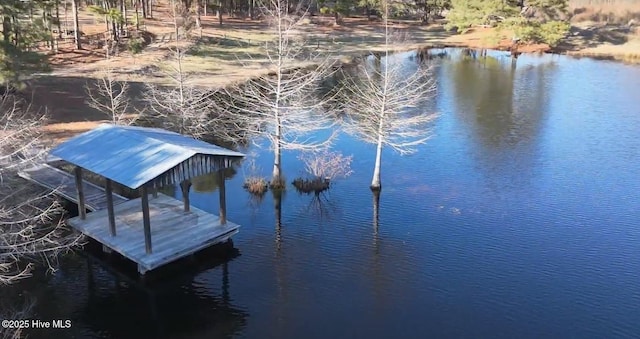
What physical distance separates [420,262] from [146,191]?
29.5 ft

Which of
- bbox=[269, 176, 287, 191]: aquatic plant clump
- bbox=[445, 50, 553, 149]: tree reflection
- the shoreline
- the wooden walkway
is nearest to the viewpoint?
the wooden walkway

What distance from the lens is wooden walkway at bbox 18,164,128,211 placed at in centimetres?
2106

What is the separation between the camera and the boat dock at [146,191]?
648 inches

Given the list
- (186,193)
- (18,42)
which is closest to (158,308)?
(186,193)

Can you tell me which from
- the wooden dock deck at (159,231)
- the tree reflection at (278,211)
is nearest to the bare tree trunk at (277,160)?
the tree reflection at (278,211)

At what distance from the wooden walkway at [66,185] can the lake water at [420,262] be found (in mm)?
2982

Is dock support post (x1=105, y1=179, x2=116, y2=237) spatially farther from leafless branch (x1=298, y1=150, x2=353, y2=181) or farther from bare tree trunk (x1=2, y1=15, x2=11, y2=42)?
bare tree trunk (x1=2, y1=15, x2=11, y2=42)

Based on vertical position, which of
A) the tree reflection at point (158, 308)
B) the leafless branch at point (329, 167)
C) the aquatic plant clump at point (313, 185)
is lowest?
the tree reflection at point (158, 308)

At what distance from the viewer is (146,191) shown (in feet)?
52.9

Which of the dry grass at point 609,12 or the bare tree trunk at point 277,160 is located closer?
the bare tree trunk at point 277,160

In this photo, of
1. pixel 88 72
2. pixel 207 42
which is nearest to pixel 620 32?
pixel 207 42

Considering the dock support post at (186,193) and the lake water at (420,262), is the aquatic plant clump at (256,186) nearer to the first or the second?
the lake water at (420,262)

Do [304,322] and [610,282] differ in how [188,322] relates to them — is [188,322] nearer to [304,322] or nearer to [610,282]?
[304,322]

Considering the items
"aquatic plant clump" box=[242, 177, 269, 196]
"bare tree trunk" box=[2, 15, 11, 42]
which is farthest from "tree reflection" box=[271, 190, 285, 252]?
"bare tree trunk" box=[2, 15, 11, 42]
